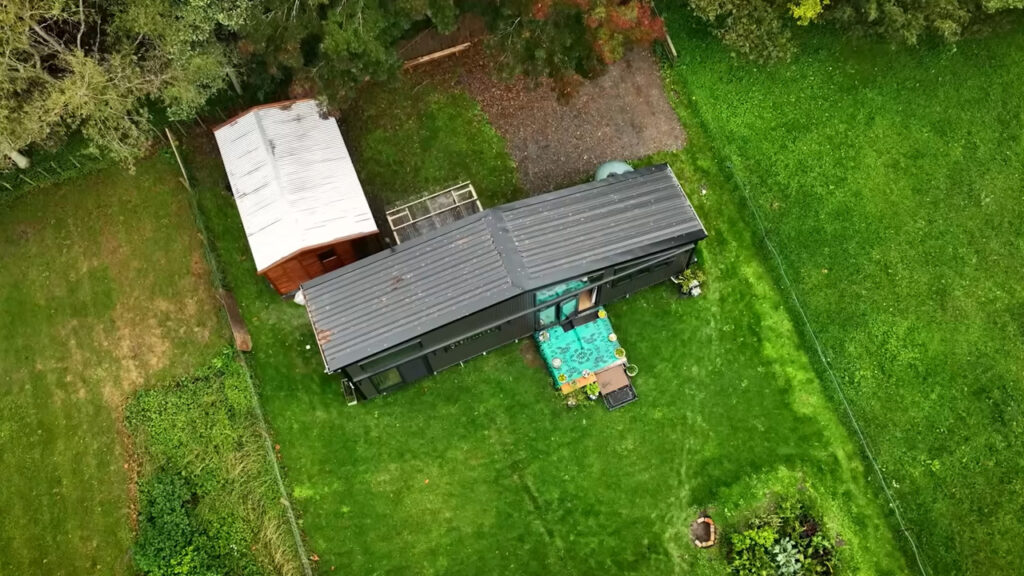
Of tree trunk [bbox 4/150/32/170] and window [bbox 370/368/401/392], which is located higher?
tree trunk [bbox 4/150/32/170]

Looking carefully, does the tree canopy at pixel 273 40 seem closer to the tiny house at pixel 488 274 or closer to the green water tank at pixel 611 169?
the green water tank at pixel 611 169

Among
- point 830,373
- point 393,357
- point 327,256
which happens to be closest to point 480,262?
point 393,357

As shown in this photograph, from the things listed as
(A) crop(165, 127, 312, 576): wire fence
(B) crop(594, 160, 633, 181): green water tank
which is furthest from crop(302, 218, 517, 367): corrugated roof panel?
(B) crop(594, 160, 633, 181): green water tank

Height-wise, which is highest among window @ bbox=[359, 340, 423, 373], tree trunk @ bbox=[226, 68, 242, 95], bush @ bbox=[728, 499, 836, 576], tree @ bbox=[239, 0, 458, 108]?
tree trunk @ bbox=[226, 68, 242, 95]

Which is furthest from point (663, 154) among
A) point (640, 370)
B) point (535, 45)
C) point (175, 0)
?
point (175, 0)

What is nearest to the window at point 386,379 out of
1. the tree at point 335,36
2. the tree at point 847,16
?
the tree at point 335,36

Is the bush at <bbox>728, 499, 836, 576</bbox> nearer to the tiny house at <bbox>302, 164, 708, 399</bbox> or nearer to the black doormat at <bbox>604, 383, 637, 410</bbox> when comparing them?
the black doormat at <bbox>604, 383, 637, 410</bbox>

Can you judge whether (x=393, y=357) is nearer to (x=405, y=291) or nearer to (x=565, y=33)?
(x=405, y=291)
